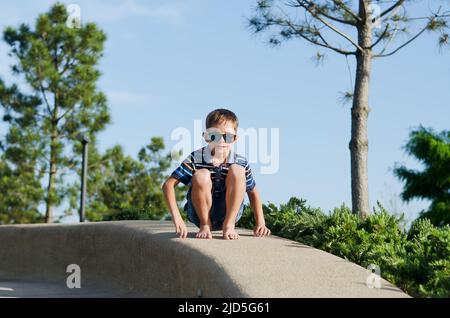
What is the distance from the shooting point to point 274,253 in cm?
506

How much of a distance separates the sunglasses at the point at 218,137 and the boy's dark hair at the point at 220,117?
7 centimetres

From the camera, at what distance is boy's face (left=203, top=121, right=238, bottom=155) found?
5.29 metres

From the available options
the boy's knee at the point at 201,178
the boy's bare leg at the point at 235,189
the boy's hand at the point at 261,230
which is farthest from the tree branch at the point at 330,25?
the boy's knee at the point at 201,178

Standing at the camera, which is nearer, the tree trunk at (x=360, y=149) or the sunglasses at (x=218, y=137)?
the sunglasses at (x=218, y=137)

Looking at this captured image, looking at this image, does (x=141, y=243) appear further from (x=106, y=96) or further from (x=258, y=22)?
(x=106, y=96)

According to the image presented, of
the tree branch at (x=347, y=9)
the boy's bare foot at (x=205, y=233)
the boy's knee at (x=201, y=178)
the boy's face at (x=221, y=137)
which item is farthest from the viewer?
the tree branch at (x=347, y=9)

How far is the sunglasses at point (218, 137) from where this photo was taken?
531 centimetres

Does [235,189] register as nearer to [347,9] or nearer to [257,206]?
[257,206]

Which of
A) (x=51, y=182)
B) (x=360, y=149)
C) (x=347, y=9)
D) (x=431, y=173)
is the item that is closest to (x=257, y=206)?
(x=360, y=149)

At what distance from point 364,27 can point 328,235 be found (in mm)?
5073

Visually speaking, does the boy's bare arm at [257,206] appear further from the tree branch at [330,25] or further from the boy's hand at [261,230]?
the tree branch at [330,25]

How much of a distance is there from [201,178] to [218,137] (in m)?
0.39

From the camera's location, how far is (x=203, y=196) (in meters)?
5.24
